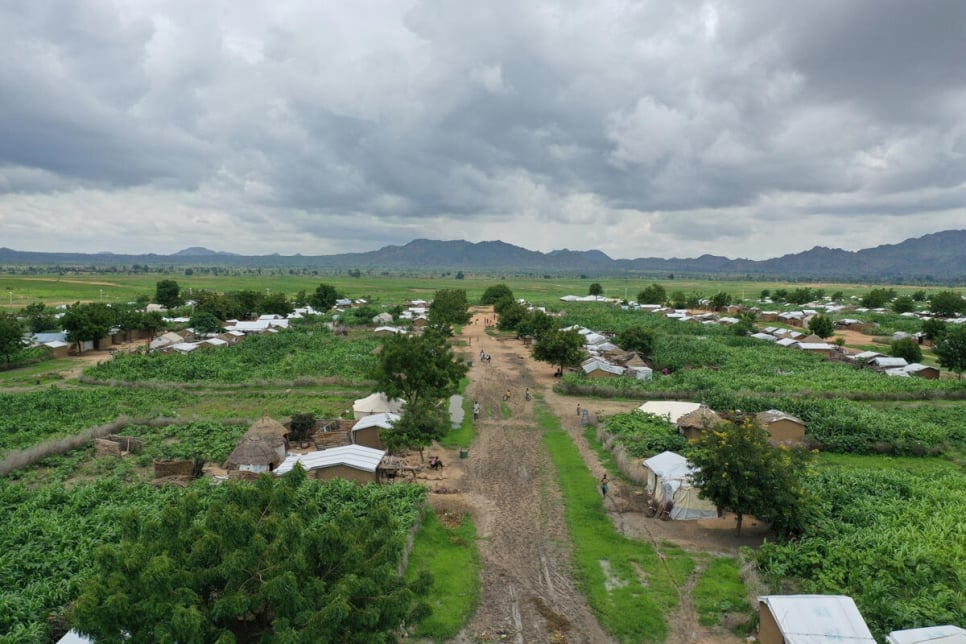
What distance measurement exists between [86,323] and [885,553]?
56086 millimetres

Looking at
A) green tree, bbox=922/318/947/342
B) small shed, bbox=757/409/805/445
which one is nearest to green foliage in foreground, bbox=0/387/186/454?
small shed, bbox=757/409/805/445

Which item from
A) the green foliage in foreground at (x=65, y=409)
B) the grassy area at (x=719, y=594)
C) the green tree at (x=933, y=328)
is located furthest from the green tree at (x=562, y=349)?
the green tree at (x=933, y=328)

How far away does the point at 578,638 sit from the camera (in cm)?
1231

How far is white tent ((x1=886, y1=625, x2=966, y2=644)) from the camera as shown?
33.0ft

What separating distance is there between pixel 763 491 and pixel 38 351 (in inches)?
2125

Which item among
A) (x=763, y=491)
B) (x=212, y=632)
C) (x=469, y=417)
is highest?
(x=212, y=632)

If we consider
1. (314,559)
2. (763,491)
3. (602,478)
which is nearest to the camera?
(314,559)

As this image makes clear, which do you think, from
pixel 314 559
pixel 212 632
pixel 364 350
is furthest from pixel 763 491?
pixel 364 350

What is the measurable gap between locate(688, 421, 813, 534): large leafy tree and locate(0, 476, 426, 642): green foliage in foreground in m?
9.02

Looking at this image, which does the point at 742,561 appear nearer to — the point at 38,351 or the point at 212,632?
the point at 212,632

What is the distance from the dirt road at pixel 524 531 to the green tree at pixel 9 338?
1417 inches

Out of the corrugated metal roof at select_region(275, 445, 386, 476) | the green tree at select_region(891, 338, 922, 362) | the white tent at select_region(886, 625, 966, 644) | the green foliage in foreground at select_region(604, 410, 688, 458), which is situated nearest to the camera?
the white tent at select_region(886, 625, 966, 644)

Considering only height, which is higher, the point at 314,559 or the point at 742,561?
the point at 314,559

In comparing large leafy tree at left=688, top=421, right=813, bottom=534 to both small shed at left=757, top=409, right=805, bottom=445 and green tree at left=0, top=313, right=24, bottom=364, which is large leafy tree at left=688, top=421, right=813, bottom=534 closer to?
small shed at left=757, top=409, right=805, bottom=445
